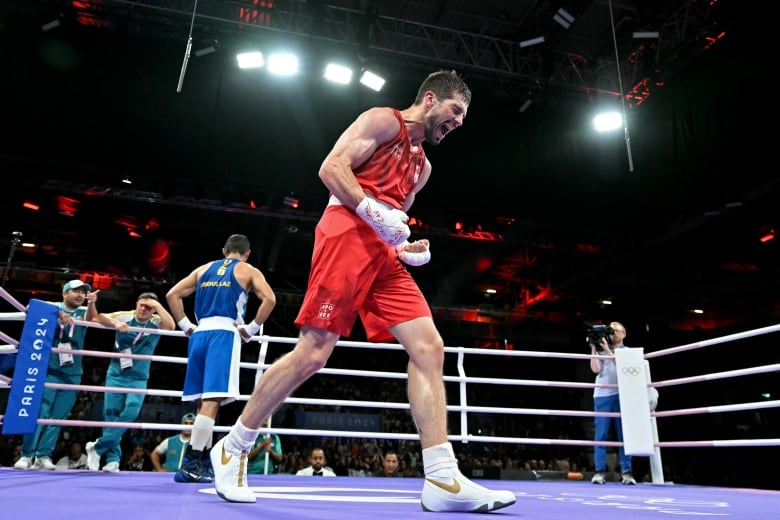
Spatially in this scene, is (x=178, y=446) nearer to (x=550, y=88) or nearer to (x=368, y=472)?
(x=368, y=472)

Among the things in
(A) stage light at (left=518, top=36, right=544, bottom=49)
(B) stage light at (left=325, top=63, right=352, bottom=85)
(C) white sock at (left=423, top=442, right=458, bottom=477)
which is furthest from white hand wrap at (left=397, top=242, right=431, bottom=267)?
(A) stage light at (left=518, top=36, right=544, bottom=49)

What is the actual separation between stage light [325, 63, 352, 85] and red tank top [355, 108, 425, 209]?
19.1 feet

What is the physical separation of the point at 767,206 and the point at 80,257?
13728mm

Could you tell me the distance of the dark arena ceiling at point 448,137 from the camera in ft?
23.1

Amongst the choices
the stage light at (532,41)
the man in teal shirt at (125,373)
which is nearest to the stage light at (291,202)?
the stage light at (532,41)

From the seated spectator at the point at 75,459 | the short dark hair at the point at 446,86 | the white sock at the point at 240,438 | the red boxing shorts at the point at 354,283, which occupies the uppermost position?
the short dark hair at the point at 446,86

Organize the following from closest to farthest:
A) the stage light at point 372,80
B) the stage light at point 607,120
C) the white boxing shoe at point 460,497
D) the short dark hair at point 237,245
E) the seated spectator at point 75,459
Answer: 1. the white boxing shoe at point 460,497
2. the short dark hair at point 237,245
3. the seated spectator at point 75,459
4. the stage light at point 372,80
5. the stage light at point 607,120

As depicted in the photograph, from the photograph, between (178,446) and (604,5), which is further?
(604,5)

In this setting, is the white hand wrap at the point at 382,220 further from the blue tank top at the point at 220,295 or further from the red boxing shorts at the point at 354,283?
the blue tank top at the point at 220,295

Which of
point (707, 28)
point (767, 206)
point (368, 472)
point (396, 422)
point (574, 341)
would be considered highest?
point (707, 28)

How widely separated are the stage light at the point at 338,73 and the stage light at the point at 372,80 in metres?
0.20

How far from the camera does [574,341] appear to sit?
48.2ft

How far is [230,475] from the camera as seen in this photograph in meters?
1.65

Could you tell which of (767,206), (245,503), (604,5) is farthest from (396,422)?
(245,503)
